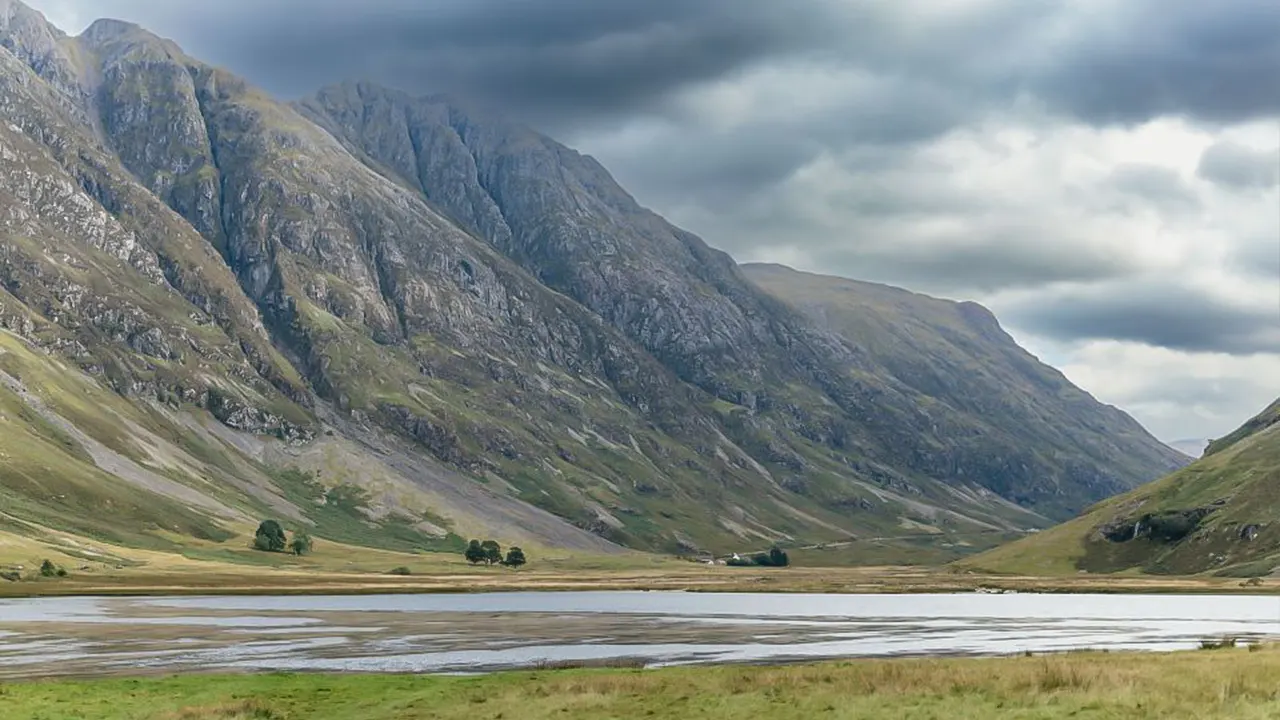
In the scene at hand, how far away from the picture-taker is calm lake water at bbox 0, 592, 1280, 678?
253ft

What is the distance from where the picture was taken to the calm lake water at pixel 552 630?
253 feet

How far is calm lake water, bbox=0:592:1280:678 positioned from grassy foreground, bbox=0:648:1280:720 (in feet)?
49.7

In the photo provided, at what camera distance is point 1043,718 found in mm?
35344

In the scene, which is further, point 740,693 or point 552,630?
point 552,630

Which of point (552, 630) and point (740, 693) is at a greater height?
point (740, 693)

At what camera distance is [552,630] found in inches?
4373

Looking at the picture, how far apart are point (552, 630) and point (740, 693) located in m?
66.1

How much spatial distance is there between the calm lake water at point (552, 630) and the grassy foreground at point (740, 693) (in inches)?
596

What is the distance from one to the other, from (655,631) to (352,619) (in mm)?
41368

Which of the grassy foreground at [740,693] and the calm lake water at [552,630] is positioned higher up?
the grassy foreground at [740,693]

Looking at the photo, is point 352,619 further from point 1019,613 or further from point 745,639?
point 1019,613

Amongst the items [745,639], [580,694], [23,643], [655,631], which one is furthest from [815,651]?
[23,643]

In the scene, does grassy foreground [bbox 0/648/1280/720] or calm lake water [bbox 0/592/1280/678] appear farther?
calm lake water [bbox 0/592/1280/678]

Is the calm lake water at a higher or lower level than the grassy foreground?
lower
